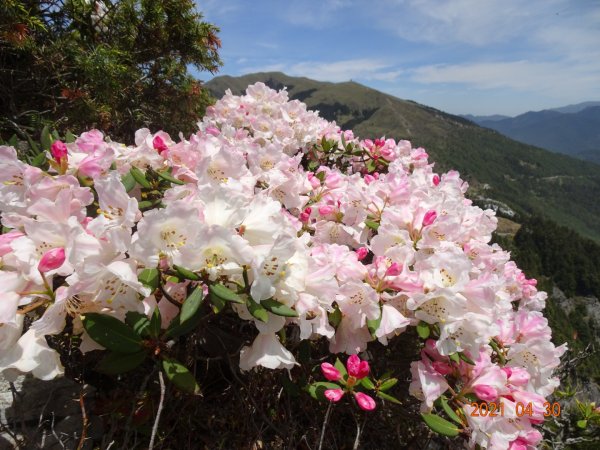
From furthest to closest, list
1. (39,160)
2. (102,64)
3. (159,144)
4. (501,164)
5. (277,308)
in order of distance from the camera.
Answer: (501,164)
(102,64)
(159,144)
(39,160)
(277,308)

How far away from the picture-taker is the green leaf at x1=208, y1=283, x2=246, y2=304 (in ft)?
3.76

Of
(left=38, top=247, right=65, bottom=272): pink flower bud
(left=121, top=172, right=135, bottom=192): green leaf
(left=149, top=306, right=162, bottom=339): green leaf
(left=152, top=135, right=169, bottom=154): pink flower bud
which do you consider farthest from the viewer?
(left=152, top=135, right=169, bottom=154): pink flower bud

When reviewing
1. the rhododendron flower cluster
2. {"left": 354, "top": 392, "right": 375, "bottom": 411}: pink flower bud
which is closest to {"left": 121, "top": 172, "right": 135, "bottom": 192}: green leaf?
the rhododendron flower cluster

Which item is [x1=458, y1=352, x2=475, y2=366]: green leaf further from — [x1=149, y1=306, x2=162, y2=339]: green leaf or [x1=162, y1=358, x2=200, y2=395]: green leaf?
[x1=149, y1=306, x2=162, y2=339]: green leaf

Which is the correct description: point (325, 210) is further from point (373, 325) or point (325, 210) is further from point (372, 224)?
point (373, 325)

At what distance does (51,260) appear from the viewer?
1.15m

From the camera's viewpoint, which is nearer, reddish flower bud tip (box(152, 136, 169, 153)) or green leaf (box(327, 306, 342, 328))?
green leaf (box(327, 306, 342, 328))

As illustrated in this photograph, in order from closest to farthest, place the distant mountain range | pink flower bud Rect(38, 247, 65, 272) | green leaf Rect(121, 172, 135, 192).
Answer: pink flower bud Rect(38, 247, 65, 272), green leaf Rect(121, 172, 135, 192), the distant mountain range

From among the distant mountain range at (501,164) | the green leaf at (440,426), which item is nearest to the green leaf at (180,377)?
the green leaf at (440,426)

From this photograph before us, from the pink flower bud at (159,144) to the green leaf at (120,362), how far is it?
42.6 inches

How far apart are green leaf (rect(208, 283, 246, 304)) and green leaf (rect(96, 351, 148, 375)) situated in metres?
0.36

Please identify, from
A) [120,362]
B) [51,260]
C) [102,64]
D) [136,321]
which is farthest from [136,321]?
[102,64]

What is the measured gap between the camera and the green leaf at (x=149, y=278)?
3.75ft

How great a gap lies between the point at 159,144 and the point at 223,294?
1143 millimetres
